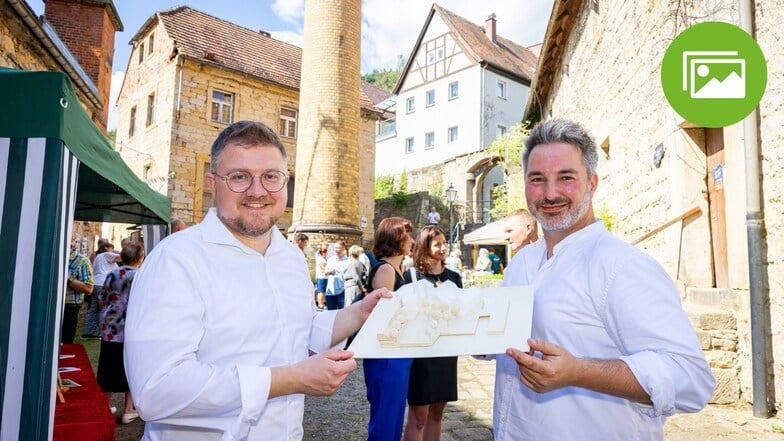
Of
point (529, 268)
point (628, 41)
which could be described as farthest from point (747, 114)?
point (529, 268)

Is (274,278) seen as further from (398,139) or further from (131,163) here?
(398,139)

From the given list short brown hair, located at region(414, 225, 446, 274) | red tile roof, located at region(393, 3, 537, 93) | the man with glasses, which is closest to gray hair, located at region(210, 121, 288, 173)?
the man with glasses

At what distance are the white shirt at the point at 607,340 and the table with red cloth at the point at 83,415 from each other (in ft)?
6.59

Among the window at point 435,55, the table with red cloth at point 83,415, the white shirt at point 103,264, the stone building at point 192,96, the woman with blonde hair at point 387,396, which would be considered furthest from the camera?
the window at point 435,55

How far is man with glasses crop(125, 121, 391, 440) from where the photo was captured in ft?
4.39

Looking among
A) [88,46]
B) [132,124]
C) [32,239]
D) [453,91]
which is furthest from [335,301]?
[453,91]

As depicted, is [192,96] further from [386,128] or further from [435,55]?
[386,128]

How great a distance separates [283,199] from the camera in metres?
1.80

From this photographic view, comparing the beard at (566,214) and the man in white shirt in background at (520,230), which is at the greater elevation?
the man in white shirt in background at (520,230)

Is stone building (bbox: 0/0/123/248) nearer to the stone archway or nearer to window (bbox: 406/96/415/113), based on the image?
the stone archway

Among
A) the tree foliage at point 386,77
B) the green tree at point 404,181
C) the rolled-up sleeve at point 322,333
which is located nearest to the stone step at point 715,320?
the rolled-up sleeve at point 322,333

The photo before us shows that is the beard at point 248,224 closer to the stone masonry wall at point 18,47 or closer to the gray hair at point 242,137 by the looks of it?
the gray hair at point 242,137

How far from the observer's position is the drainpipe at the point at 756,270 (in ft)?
12.9

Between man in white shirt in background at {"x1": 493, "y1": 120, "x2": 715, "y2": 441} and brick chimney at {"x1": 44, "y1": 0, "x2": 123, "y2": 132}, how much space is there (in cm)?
1486
